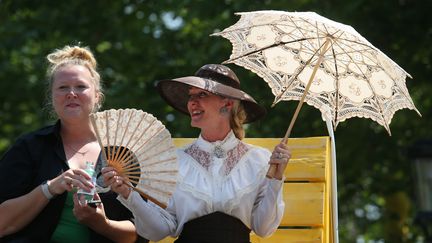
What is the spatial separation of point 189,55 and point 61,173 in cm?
503

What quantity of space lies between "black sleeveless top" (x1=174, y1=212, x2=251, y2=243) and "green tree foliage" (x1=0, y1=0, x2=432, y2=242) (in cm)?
452

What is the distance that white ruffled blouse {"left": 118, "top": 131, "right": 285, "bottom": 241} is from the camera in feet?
14.3

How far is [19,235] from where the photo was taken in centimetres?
454

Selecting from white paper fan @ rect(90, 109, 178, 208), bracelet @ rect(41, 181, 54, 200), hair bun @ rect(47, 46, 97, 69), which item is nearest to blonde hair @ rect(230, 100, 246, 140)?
white paper fan @ rect(90, 109, 178, 208)

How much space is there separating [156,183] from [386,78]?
1.14 metres

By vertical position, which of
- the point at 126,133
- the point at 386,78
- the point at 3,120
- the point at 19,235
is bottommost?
the point at 19,235

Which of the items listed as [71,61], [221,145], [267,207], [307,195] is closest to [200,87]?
[221,145]

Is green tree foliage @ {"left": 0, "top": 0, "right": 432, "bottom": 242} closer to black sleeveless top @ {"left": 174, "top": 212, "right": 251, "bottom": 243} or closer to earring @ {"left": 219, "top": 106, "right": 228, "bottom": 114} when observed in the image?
earring @ {"left": 219, "top": 106, "right": 228, "bottom": 114}

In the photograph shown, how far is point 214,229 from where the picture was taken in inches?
173

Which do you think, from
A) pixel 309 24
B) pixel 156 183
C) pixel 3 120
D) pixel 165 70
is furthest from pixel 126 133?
pixel 3 120

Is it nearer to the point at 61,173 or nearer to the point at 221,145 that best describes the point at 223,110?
the point at 221,145

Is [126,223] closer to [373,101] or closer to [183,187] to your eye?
[183,187]

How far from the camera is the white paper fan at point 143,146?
4.32m

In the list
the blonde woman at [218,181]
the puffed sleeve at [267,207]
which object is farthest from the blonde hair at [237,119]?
the puffed sleeve at [267,207]
